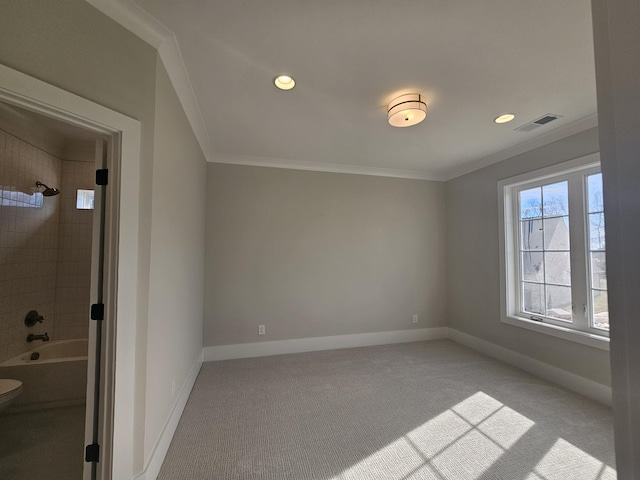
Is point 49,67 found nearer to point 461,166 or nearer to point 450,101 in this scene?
point 450,101

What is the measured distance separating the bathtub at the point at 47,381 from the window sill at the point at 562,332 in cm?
451

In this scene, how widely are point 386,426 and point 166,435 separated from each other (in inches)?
63.5

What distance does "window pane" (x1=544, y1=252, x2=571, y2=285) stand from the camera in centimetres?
292

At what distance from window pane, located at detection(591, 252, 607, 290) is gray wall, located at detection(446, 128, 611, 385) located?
607mm

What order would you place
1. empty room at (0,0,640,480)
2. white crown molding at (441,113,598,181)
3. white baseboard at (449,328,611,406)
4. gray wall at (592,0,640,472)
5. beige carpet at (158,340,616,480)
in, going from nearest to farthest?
gray wall at (592,0,640,472) → empty room at (0,0,640,480) → beige carpet at (158,340,616,480) → white baseboard at (449,328,611,406) → white crown molding at (441,113,598,181)

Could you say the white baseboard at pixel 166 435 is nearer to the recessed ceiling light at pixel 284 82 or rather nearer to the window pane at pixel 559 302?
the recessed ceiling light at pixel 284 82

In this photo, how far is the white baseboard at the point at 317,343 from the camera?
356 centimetres

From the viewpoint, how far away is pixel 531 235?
3.32m

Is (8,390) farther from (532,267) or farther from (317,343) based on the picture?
(532,267)

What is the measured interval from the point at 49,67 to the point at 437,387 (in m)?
3.64

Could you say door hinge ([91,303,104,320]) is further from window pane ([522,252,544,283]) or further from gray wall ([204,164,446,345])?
window pane ([522,252,544,283])

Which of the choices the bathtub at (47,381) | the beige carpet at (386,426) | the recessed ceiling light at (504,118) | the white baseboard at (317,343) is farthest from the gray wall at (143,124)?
the recessed ceiling light at (504,118)

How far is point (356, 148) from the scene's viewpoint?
11.2ft

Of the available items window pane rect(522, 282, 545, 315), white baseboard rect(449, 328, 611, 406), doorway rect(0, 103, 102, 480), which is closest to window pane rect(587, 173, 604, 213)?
window pane rect(522, 282, 545, 315)
